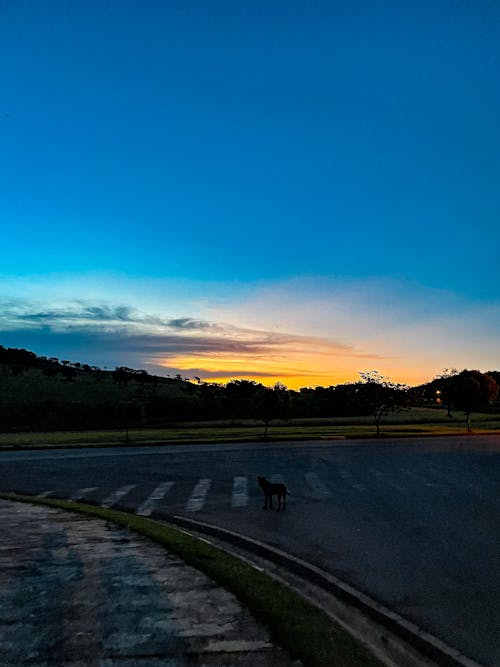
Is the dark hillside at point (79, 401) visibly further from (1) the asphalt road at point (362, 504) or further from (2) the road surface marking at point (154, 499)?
(2) the road surface marking at point (154, 499)

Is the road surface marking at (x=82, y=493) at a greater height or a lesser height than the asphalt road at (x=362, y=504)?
lesser

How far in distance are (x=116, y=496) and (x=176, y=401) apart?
210ft

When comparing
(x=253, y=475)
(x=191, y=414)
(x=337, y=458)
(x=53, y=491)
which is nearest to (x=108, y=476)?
(x=53, y=491)

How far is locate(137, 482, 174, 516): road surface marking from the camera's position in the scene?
48.2ft

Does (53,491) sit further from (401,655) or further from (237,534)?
(401,655)

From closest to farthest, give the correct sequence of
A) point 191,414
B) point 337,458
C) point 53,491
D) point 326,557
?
point 326,557 → point 53,491 → point 337,458 → point 191,414

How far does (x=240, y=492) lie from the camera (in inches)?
687

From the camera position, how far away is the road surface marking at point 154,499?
14.7m

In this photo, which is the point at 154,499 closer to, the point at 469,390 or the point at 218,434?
the point at 218,434

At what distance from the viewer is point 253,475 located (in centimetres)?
2159

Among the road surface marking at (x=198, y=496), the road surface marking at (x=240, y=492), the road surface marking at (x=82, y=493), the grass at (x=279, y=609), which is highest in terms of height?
the grass at (x=279, y=609)

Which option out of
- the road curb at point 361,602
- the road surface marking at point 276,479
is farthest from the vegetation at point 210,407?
→ the road curb at point 361,602

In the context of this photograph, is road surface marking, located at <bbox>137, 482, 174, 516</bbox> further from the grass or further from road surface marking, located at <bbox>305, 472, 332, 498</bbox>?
road surface marking, located at <bbox>305, 472, 332, 498</bbox>

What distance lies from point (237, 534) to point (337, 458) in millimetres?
16439
